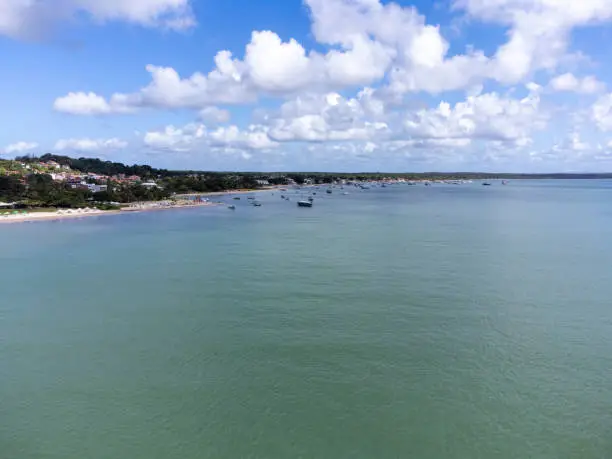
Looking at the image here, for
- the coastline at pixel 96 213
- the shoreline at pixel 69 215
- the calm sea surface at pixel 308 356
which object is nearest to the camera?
the calm sea surface at pixel 308 356

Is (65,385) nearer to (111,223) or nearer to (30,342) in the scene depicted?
(30,342)

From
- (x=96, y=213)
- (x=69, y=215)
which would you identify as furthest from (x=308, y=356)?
(x=96, y=213)

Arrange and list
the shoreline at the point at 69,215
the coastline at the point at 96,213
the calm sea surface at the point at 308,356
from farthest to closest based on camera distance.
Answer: the coastline at the point at 96,213 < the shoreline at the point at 69,215 < the calm sea surface at the point at 308,356

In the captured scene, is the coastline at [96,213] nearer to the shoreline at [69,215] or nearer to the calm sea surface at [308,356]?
the shoreline at [69,215]

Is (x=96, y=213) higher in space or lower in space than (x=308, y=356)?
higher

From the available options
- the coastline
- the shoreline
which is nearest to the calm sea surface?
the shoreline

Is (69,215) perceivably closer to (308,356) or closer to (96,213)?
(96,213)

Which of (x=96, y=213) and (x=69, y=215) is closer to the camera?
(x=69, y=215)

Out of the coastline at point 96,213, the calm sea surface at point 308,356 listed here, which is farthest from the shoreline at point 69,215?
the calm sea surface at point 308,356

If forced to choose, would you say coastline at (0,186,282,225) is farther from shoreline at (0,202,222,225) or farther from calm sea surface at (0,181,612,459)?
calm sea surface at (0,181,612,459)
